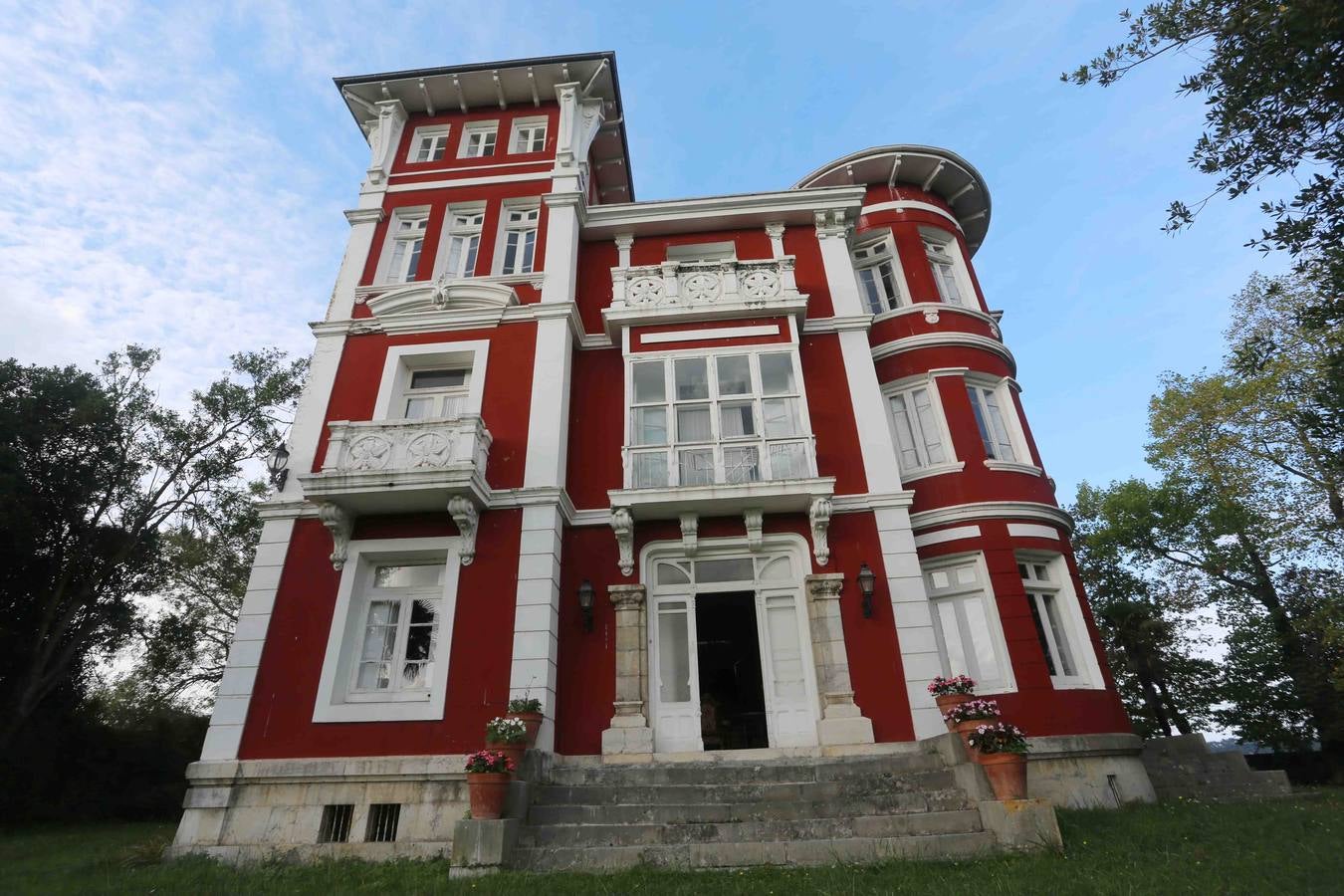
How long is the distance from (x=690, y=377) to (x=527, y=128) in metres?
8.41

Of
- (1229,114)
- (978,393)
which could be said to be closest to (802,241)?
(978,393)

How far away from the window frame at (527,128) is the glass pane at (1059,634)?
1493 cm

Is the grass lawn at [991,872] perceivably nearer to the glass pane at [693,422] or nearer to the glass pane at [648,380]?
the glass pane at [693,422]

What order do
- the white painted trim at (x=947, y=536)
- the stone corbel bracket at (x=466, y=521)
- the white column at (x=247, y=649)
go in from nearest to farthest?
1. the white column at (x=247, y=649)
2. the stone corbel bracket at (x=466, y=521)
3. the white painted trim at (x=947, y=536)

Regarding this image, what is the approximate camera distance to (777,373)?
13016 millimetres

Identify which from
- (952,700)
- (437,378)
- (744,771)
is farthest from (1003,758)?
(437,378)

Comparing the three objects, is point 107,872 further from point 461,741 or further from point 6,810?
point 6,810

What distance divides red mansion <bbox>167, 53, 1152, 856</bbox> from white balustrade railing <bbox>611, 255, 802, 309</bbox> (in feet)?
0.27

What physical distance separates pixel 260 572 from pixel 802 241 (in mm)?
12752

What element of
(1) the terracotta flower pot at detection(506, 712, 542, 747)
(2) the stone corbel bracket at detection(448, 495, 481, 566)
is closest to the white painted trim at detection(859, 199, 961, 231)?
(2) the stone corbel bracket at detection(448, 495, 481, 566)

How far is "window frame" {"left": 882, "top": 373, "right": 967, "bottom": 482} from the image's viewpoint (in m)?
12.9

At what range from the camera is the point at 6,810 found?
50.5 feet

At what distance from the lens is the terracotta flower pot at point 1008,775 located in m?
7.63

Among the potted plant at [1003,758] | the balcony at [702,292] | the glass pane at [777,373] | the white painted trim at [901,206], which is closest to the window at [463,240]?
Answer: the balcony at [702,292]
